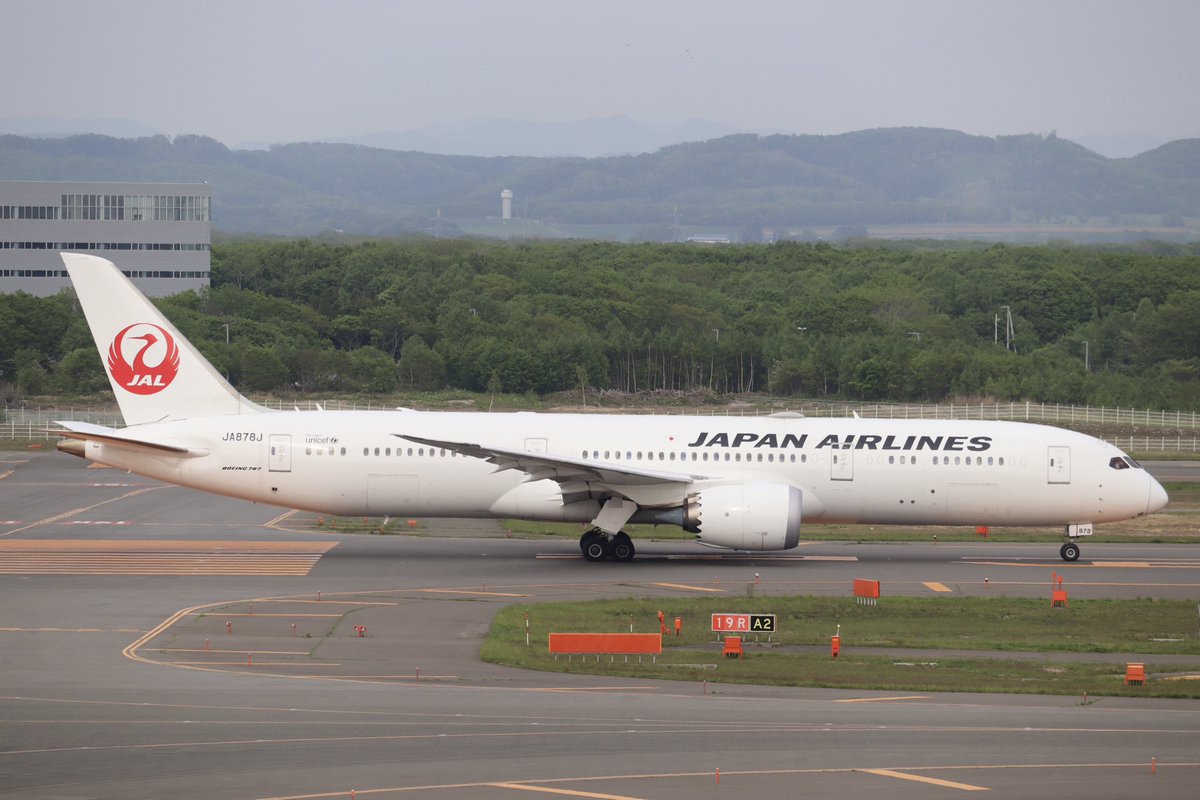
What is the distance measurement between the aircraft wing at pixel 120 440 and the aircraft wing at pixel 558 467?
19.3 feet

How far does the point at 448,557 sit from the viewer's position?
37.6m

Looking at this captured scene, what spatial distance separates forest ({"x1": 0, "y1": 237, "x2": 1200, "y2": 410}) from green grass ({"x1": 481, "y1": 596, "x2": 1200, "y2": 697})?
56881 millimetres

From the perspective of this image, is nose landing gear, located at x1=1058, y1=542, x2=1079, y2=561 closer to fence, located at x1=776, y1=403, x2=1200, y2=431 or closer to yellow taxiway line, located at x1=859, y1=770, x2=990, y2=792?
yellow taxiway line, located at x1=859, y1=770, x2=990, y2=792

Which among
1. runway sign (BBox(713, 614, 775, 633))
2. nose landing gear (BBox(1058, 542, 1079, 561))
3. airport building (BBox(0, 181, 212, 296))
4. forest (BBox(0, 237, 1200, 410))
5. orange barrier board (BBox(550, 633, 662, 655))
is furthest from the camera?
airport building (BBox(0, 181, 212, 296))

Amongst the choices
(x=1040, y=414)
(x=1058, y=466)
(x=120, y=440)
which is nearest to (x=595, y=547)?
(x=120, y=440)

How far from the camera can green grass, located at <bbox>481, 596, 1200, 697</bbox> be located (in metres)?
23.8

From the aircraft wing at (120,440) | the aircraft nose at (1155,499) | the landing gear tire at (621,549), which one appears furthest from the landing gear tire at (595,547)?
the aircraft nose at (1155,499)

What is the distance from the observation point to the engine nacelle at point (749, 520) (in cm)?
3509

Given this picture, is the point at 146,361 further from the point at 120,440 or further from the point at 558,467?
the point at 558,467

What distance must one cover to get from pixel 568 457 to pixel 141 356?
459 inches

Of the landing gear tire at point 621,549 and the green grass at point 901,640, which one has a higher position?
the landing gear tire at point 621,549

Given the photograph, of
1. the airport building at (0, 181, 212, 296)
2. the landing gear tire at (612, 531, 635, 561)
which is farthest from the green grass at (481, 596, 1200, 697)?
the airport building at (0, 181, 212, 296)

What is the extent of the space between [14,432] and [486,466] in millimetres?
41211

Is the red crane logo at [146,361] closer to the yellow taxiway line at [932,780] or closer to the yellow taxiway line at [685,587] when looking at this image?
the yellow taxiway line at [685,587]
